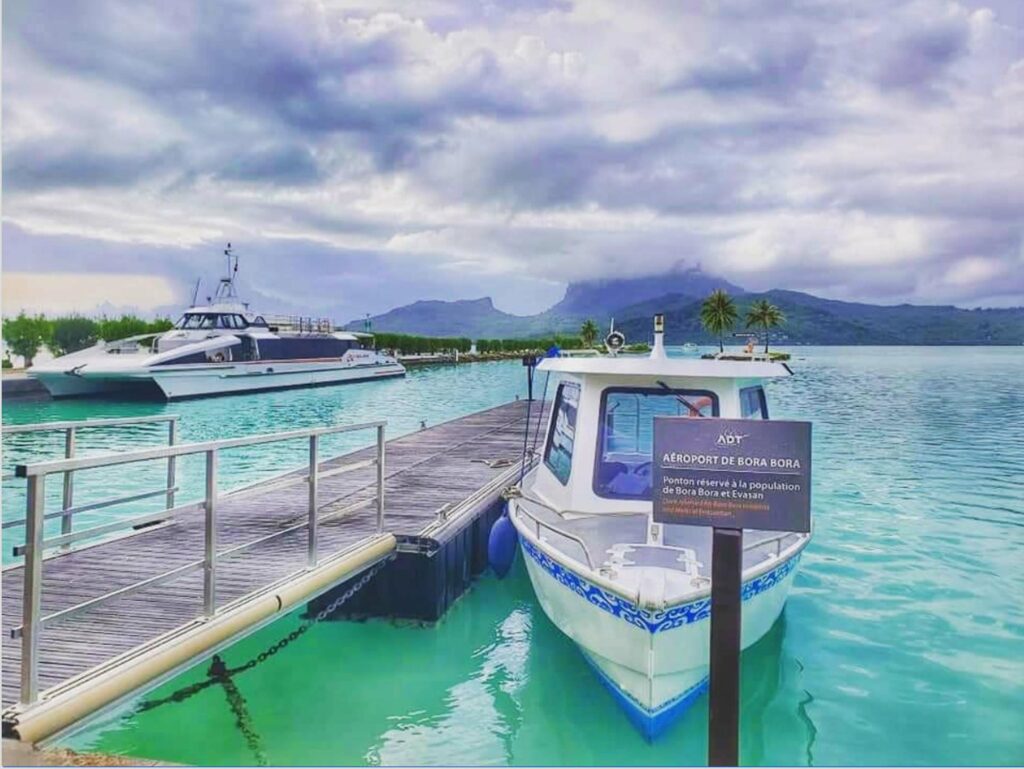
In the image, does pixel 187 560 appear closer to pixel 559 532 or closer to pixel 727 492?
pixel 559 532

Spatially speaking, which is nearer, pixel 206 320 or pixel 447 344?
pixel 206 320

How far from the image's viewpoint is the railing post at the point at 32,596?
11.7 ft

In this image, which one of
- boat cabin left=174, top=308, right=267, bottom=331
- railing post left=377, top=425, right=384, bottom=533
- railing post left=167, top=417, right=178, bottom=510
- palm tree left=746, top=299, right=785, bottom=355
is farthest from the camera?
palm tree left=746, top=299, right=785, bottom=355

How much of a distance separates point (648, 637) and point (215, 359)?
3490 centimetres

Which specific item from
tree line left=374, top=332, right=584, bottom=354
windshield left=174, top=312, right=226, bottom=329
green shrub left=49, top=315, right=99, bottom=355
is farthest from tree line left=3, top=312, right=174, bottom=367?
tree line left=374, top=332, right=584, bottom=354

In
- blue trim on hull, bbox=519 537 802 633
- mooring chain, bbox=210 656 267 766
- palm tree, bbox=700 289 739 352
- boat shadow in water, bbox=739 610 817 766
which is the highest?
palm tree, bbox=700 289 739 352

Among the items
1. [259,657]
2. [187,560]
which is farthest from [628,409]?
[187,560]

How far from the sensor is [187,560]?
6305mm

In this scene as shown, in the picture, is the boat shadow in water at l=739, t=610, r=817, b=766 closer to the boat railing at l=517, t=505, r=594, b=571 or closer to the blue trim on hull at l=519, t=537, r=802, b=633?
the blue trim on hull at l=519, t=537, r=802, b=633

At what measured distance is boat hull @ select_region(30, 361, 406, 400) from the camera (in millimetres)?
32062

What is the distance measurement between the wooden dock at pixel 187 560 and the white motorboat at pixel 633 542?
1.67 m

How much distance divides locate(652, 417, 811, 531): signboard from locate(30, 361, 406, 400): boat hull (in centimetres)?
3240

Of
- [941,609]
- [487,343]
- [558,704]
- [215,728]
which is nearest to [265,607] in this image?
[215,728]

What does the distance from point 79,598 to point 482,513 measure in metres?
4.82
